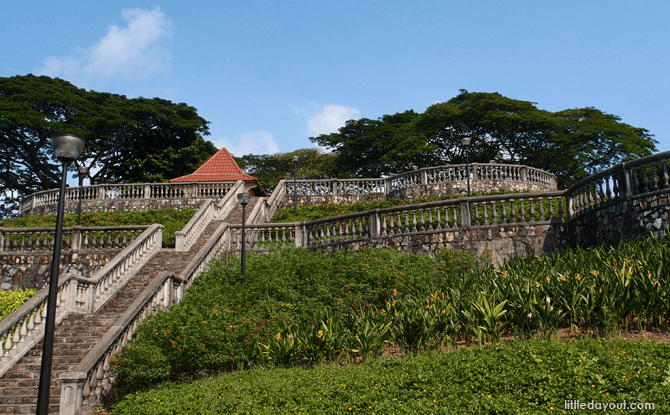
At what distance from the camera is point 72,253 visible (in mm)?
17203

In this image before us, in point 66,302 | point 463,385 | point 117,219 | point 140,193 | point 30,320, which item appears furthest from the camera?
point 140,193

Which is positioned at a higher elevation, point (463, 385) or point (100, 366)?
point (463, 385)

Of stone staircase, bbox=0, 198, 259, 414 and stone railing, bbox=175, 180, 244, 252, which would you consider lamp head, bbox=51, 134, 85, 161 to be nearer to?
stone staircase, bbox=0, 198, 259, 414

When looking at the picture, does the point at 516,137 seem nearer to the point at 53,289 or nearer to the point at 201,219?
the point at 201,219

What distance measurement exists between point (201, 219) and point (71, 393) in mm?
10315

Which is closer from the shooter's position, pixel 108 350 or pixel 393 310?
pixel 393 310

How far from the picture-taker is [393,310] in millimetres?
8922

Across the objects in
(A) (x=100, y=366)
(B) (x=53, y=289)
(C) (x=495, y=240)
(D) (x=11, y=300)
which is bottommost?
(A) (x=100, y=366)

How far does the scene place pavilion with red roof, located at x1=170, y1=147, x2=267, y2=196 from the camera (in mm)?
29789

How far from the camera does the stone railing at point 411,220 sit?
1267cm

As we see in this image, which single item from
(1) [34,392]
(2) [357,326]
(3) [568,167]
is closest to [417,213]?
(2) [357,326]

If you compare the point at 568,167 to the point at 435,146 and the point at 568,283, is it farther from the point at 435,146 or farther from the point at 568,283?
the point at 568,283

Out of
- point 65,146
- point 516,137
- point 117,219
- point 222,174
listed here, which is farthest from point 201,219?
point 516,137

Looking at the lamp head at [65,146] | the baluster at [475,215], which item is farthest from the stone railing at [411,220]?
→ the lamp head at [65,146]
